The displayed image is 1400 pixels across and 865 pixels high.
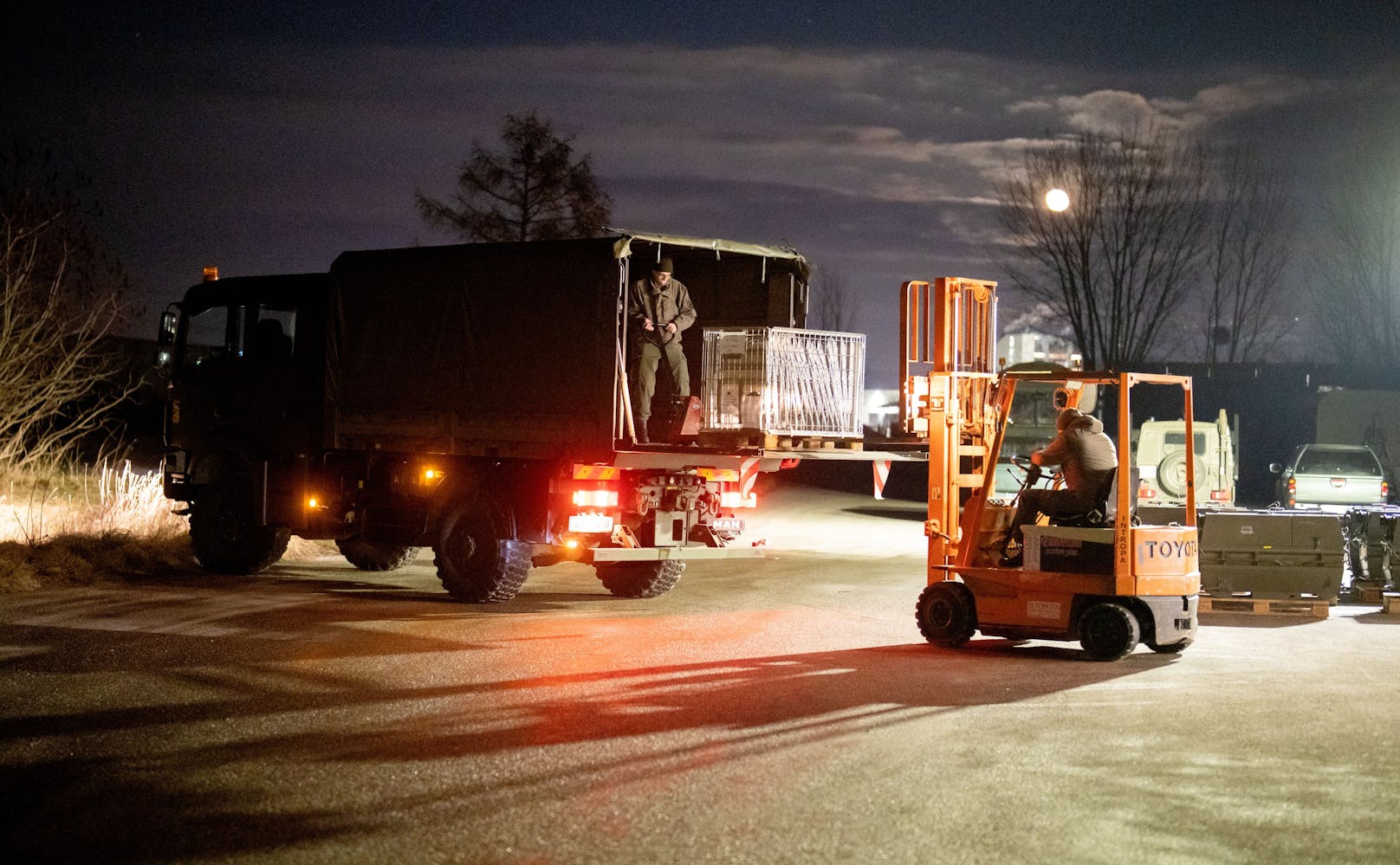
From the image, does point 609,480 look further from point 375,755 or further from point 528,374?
point 375,755

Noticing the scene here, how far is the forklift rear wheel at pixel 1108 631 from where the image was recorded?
11.2 metres

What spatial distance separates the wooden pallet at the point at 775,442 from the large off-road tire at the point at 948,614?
211 centimetres

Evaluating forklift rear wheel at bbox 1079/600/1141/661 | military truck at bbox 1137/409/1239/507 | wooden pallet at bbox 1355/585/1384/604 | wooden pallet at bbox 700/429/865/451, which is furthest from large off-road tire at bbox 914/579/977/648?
military truck at bbox 1137/409/1239/507

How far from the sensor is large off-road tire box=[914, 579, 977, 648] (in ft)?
38.9

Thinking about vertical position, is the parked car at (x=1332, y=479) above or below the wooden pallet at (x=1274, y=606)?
above

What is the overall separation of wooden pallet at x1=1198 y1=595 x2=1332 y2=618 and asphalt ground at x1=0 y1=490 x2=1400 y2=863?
2.59 feet

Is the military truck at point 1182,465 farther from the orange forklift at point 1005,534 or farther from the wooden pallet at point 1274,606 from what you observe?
the orange forklift at point 1005,534

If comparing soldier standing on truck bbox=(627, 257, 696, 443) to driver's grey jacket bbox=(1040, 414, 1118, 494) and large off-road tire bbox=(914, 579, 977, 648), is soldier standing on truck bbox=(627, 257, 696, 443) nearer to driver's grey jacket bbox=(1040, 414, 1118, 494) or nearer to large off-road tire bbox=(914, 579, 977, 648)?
large off-road tire bbox=(914, 579, 977, 648)

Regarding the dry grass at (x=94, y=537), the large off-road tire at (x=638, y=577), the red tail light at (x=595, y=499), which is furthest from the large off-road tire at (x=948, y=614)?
the dry grass at (x=94, y=537)

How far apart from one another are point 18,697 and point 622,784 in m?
4.38

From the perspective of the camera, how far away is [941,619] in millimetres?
11945

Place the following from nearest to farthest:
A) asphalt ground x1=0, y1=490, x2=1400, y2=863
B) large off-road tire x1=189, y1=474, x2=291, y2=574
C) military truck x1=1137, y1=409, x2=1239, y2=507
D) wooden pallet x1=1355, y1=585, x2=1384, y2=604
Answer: asphalt ground x1=0, y1=490, x2=1400, y2=863
wooden pallet x1=1355, y1=585, x2=1384, y2=604
large off-road tire x1=189, y1=474, x2=291, y2=574
military truck x1=1137, y1=409, x2=1239, y2=507

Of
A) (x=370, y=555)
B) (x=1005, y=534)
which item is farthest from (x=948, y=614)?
(x=370, y=555)

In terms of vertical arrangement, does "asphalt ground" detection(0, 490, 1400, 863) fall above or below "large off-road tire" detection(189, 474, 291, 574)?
below
